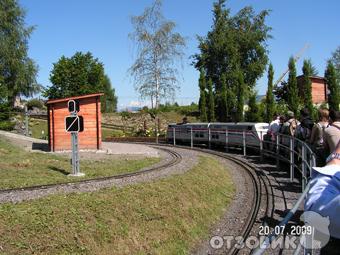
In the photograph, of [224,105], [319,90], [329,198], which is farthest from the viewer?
[319,90]

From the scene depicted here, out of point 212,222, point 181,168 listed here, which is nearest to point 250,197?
point 212,222

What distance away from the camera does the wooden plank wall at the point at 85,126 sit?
75.6ft

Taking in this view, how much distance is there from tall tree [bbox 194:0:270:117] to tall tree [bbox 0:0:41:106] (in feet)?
72.5

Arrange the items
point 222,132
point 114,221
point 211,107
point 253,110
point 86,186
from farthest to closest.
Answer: point 211,107 → point 253,110 → point 222,132 → point 86,186 → point 114,221

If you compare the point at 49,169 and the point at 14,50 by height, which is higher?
the point at 14,50

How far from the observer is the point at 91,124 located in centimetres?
2366

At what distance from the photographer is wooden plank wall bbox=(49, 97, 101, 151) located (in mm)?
23047

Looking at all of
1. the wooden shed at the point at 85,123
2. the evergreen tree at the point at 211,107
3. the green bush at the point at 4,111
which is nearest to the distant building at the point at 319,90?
the evergreen tree at the point at 211,107

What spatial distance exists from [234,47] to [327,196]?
56503mm

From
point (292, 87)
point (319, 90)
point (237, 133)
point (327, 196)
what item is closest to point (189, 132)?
point (237, 133)

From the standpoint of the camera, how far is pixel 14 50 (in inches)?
1999

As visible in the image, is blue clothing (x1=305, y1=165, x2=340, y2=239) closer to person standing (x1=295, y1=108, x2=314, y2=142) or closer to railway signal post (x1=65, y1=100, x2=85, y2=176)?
person standing (x1=295, y1=108, x2=314, y2=142)

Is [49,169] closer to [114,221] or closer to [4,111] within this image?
[114,221]

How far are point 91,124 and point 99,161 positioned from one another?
19.7ft
